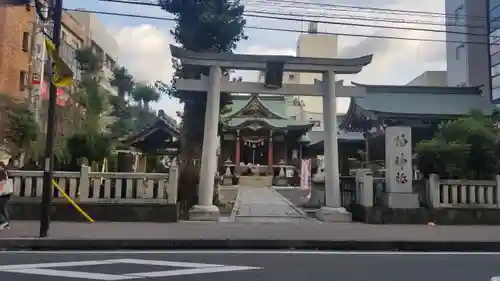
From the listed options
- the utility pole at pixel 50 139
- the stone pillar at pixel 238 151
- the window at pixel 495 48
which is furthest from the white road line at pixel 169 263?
the window at pixel 495 48

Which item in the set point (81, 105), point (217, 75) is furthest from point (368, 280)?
point (81, 105)

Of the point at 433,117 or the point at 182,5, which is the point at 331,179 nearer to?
the point at 182,5

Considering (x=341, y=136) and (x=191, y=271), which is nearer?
(x=191, y=271)

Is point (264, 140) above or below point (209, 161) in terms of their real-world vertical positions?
above

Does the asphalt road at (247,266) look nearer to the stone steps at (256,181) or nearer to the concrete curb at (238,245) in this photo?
the concrete curb at (238,245)

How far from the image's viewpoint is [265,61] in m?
13.8

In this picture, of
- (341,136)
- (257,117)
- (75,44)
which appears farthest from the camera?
(75,44)

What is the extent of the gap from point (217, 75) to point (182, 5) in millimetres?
3682

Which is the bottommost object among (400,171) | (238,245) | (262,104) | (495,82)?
(238,245)

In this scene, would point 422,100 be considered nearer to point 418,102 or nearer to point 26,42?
point 418,102

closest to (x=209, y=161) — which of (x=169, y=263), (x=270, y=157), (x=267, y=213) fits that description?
(x=267, y=213)

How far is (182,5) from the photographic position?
15.8 m

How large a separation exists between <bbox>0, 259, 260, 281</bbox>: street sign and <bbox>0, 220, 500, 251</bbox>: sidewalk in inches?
67.1

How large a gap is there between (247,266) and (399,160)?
737 centimetres
